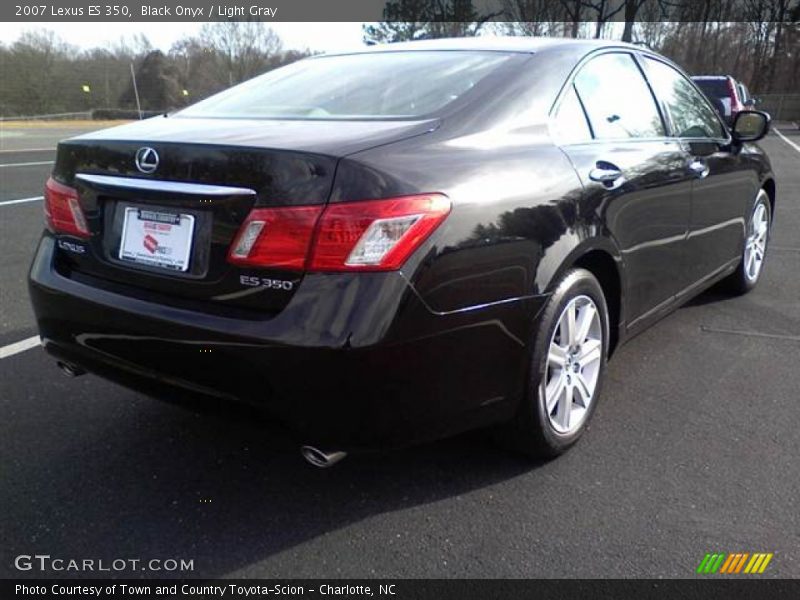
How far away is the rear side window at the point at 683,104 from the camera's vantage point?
363 cm

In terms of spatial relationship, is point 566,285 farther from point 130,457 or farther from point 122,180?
point 130,457

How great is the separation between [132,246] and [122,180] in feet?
0.72

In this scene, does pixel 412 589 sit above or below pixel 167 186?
below

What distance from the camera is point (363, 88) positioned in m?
2.84

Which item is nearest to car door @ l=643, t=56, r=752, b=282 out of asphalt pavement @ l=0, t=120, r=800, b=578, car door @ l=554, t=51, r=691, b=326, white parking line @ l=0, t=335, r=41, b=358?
car door @ l=554, t=51, r=691, b=326

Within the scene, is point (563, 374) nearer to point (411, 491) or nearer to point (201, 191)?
point (411, 491)

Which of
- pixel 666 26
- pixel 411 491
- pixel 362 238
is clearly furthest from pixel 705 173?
pixel 666 26

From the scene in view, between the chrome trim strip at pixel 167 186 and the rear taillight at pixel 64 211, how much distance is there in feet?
0.38

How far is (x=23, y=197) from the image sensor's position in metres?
8.80

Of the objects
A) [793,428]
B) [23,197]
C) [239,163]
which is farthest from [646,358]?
[23,197]

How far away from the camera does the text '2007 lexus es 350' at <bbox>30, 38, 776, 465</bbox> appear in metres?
1.99

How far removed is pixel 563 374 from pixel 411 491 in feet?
2.36

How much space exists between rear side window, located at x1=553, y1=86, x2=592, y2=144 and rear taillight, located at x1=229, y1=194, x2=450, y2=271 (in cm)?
93

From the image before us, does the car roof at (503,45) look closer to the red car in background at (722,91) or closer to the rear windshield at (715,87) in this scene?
the red car in background at (722,91)
